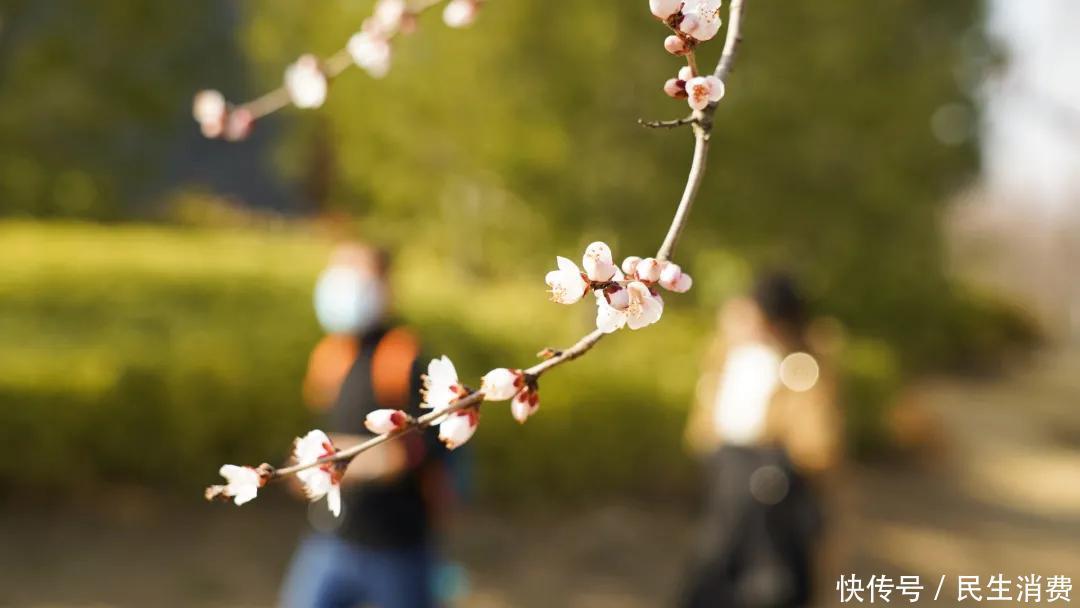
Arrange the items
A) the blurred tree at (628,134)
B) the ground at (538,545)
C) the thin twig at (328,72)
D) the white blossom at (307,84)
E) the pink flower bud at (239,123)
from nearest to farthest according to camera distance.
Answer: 1. the thin twig at (328,72)
2. the white blossom at (307,84)
3. the pink flower bud at (239,123)
4. the ground at (538,545)
5. the blurred tree at (628,134)

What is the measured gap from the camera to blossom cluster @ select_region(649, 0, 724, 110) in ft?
2.84

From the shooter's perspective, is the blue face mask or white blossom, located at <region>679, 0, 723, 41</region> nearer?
white blossom, located at <region>679, 0, 723, 41</region>

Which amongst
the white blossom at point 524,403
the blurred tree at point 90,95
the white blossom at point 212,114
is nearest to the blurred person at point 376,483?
the white blossom at point 212,114

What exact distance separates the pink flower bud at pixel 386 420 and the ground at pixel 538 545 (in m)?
2.54

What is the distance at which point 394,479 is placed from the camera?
2.95 m

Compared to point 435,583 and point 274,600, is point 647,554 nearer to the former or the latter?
point 274,600

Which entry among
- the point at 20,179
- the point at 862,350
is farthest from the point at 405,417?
the point at 20,179

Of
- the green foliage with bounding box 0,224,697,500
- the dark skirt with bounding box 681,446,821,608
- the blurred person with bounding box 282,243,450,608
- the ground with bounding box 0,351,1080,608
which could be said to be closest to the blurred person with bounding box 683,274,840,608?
the dark skirt with bounding box 681,446,821,608

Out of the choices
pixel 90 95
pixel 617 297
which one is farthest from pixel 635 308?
pixel 90 95

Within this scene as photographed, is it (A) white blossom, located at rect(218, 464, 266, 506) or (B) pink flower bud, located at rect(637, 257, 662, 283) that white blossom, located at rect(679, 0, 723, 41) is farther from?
(A) white blossom, located at rect(218, 464, 266, 506)

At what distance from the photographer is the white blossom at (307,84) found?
1.78 metres

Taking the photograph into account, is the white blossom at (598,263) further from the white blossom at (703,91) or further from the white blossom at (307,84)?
the white blossom at (307,84)

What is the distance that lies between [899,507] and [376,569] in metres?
5.16

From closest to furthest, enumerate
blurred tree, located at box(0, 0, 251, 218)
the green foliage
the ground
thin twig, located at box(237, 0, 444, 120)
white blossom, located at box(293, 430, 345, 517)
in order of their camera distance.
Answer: white blossom, located at box(293, 430, 345, 517) < thin twig, located at box(237, 0, 444, 120) < the ground < the green foliage < blurred tree, located at box(0, 0, 251, 218)
